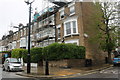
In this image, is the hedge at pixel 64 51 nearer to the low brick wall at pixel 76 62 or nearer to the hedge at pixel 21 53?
the low brick wall at pixel 76 62

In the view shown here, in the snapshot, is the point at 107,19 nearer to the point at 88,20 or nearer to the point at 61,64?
the point at 88,20

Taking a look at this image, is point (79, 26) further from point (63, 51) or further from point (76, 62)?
point (76, 62)

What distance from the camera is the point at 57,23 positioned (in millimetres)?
25688

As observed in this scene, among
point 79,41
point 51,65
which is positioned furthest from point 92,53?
point 51,65

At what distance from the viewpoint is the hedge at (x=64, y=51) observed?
17.3 m

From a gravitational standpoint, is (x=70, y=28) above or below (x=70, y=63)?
above

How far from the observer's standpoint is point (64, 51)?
1742 cm

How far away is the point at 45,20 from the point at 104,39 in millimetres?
14974

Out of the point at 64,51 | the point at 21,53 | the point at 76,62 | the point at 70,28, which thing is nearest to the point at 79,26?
the point at 70,28

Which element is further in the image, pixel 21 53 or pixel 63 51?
pixel 21 53

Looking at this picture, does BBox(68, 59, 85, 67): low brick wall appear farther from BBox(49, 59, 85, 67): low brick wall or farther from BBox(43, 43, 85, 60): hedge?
BBox(43, 43, 85, 60): hedge

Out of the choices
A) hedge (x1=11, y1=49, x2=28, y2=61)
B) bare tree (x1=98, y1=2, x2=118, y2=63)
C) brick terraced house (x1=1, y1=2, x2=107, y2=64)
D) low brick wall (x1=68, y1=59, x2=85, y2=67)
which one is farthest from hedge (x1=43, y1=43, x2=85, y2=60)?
hedge (x1=11, y1=49, x2=28, y2=61)

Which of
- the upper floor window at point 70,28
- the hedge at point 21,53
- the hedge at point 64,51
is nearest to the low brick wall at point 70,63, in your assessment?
the hedge at point 64,51

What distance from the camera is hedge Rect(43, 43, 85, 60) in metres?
17.3
